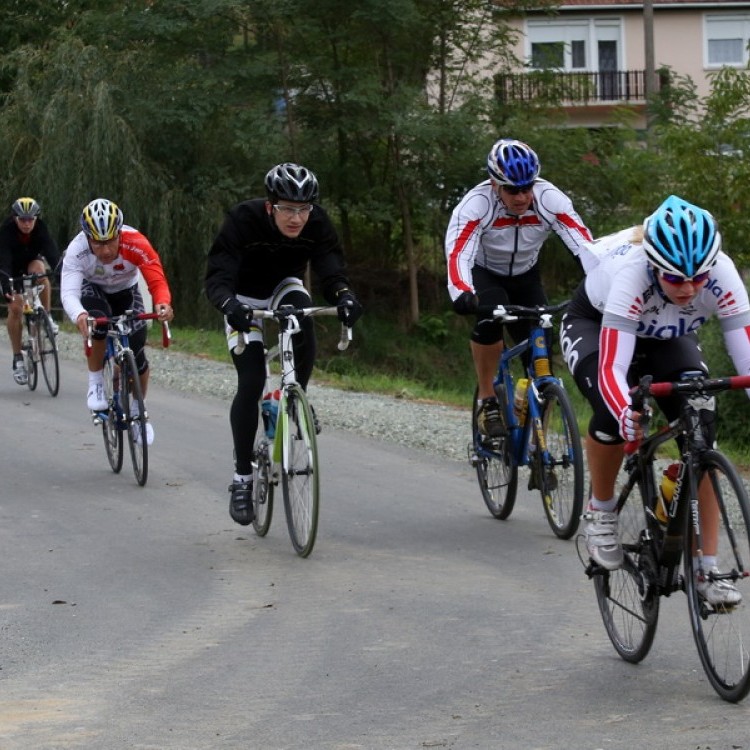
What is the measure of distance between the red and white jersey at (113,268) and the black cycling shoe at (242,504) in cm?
223

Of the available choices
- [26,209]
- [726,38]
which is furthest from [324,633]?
[726,38]

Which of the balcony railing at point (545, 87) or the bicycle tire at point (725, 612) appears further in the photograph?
the balcony railing at point (545, 87)

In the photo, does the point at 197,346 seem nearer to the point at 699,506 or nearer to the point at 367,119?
the point at 367,119

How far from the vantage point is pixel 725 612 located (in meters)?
5.46

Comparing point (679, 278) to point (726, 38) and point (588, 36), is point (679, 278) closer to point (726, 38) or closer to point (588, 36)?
point (588, 36)

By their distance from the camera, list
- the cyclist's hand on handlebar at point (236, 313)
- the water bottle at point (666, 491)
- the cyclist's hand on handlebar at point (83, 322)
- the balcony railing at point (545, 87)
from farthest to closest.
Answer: the balcony railing at point (545, 87), the cyclist's hand on handlebar at point (83, 322), the cyclist's hand on handlebar at point (236, 313), the water bottle at point (666, 491)

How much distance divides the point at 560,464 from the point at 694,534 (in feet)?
10.3

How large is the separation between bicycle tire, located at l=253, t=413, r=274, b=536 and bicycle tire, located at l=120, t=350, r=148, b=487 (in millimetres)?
1906

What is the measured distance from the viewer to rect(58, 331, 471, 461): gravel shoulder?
13.1 meters

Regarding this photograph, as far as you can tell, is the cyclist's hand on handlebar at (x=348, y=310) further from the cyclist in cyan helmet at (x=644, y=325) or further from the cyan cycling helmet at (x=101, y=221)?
the cyan cycling helmet at (x=101, y=221)

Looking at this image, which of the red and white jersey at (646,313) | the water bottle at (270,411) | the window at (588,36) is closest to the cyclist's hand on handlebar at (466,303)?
the water bottle at (270,411)

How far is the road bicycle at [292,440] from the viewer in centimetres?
825

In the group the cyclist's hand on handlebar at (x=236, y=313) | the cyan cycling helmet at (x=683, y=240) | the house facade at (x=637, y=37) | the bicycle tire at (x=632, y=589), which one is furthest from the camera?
the house facade at (x=637, y=37)

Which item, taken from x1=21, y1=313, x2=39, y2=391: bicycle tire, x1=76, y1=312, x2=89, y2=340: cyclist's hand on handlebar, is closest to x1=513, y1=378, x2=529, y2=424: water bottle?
x1=76, y1=312, x2=89, y2=340: cyclist's hand on handlebar
